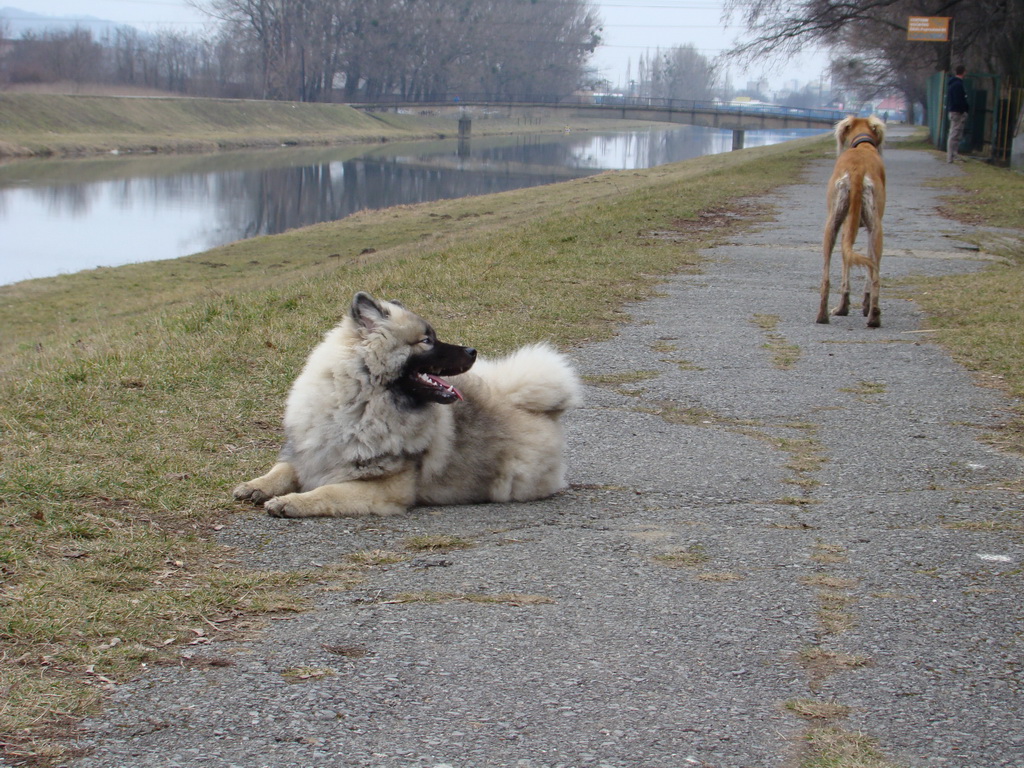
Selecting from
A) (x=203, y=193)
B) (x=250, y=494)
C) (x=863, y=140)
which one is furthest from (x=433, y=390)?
(x=203, y=193)

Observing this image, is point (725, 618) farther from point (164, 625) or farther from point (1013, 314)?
point (1013, 314)

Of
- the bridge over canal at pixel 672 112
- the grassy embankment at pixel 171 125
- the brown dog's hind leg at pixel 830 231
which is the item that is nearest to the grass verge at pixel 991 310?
the brown dog's hind leg at pixel 830 231

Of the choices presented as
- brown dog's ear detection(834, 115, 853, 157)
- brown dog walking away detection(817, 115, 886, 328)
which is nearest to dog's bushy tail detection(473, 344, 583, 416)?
brown dog walking away detection(817, 115, 886, 328)

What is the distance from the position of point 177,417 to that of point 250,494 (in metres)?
1.70

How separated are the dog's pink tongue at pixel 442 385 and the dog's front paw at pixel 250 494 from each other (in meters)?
1.00

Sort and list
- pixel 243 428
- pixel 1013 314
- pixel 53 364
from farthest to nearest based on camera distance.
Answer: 1. pixel 1013 314
2. pixel 53 364
3. pixel 243 428

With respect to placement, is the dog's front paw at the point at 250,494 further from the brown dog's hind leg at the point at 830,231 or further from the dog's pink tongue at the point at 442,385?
the brown dog's hind leg at the point at 830,231

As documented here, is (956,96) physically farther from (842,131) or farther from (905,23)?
(842,131)

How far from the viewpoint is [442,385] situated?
213 inches

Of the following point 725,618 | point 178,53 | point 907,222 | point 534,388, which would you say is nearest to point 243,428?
point 534,388

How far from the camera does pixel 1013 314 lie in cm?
1064

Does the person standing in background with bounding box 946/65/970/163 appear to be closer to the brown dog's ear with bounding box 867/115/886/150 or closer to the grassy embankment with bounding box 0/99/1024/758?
the grassy embankment with bounding box 0/99/1024/758

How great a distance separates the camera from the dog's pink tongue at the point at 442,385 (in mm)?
5352

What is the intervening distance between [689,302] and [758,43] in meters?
27.0
